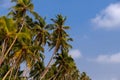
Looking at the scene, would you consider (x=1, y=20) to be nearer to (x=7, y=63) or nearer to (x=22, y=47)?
(x=22, y=47)

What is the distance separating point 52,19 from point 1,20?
29921 millimetres

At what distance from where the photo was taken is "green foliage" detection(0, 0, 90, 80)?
59381mm

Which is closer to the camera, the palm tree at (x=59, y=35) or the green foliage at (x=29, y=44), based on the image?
the green foliage at (x=29, y=44)

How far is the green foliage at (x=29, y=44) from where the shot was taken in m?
59.4

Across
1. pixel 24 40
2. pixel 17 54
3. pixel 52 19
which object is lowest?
Result: pixel 17 54

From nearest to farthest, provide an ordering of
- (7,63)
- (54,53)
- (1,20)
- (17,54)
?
(1,20), (17,54), (7,63), (54,53)

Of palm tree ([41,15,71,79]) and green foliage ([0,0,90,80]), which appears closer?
green foliage ([0,0,90,80])

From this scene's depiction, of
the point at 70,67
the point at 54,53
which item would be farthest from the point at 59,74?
the point at 54,53

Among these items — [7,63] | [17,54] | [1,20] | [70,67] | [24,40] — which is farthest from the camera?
[70,67]

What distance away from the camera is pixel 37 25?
81562 mm

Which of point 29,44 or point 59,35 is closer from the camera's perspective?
point 29,44

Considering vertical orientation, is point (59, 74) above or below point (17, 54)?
above

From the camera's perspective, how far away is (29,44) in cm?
6694

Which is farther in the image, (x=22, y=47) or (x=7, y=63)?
(x=7, y=63)
